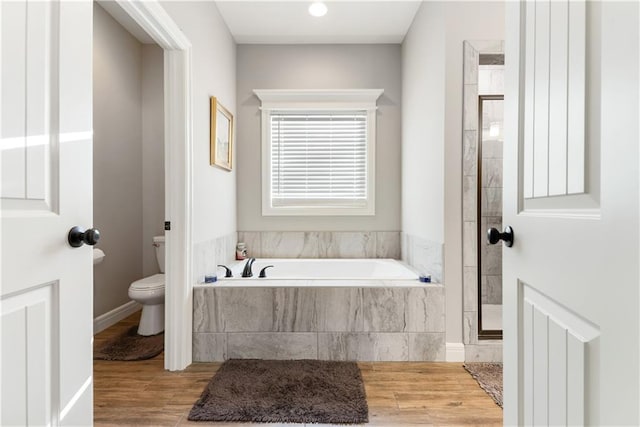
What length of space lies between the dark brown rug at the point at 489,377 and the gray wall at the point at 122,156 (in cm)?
295

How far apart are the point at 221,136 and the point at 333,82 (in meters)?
1.28

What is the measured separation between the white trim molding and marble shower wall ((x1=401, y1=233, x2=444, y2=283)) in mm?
1659

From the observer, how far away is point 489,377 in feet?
6.70

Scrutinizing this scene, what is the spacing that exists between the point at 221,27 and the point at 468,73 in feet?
6.62

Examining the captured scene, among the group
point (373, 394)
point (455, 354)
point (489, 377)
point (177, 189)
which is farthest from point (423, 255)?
point (177, 189)

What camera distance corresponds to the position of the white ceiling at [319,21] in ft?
8.77

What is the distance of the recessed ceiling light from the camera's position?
103 inches

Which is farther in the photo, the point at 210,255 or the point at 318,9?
the point at 318,9

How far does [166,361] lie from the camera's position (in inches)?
83.9

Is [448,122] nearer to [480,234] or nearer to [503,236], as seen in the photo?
[480,234]

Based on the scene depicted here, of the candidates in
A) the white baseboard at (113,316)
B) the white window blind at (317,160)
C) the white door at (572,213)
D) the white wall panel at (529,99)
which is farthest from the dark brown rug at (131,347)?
the white wall panel at (529,99)

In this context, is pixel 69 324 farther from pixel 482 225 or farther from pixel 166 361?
pixel 482 225

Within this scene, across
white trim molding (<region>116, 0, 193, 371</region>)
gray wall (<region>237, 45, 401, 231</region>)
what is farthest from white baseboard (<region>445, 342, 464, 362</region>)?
white trim molding (<region>116, 0, 193, 371</region>)

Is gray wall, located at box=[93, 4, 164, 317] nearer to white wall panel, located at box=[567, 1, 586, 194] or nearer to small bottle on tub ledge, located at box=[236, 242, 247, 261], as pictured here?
small bottle on tub ledge, located at box=[236, 242, 247, 261]
